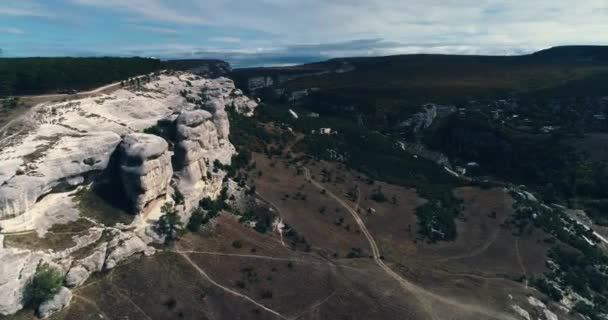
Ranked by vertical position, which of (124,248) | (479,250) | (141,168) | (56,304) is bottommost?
(479,250)

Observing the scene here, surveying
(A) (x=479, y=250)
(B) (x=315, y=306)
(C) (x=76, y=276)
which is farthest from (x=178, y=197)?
(A) (x=479, y=250)

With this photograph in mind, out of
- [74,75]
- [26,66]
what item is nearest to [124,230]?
[74,75]

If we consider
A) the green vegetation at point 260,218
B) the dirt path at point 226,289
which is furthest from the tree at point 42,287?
the green vegetation at point 260,218

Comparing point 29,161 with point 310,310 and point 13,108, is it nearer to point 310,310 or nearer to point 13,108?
point 13,108

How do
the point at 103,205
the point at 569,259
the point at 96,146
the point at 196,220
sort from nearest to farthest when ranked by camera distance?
the point at 103,205 → the point at 96,146 → the point at 196,220 → the point at 569,259

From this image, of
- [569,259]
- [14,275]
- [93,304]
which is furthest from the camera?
[569,259]

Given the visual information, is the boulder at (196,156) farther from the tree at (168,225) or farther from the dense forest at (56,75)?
the dense forest at (56,75)

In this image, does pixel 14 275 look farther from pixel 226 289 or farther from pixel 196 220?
pixel 196 220
